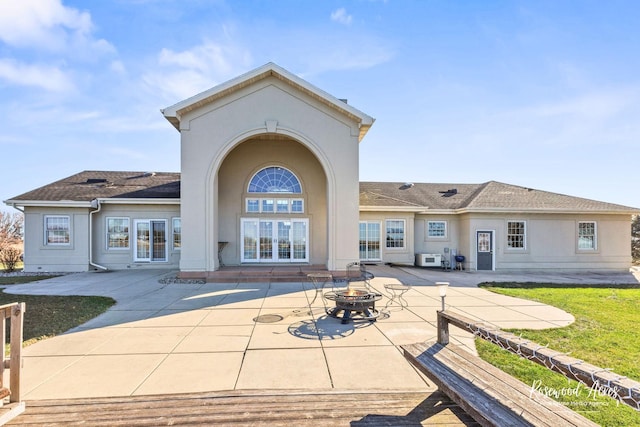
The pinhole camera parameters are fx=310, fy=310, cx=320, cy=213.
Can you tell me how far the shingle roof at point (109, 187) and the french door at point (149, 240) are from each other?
1357 mm

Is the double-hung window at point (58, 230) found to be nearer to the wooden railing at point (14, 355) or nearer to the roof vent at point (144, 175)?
the roof vent at point (144, 175)

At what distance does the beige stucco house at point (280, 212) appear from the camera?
12.4 m

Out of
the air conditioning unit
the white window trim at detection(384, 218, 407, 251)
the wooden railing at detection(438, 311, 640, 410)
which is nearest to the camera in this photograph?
the wooden railing at detection(438, 311, 640, 410)

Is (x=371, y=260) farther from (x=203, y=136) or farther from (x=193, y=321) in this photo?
(x=193, y=321)

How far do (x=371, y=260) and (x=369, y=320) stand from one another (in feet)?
34.2

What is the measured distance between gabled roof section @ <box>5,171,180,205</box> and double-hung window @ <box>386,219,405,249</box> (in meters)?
Answer: 11.3

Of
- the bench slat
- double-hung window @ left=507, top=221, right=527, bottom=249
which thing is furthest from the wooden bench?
double-hung window @ left=507, top=221, right=527, bottom=249

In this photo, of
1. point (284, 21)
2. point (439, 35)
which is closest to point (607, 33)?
point (439, 35)

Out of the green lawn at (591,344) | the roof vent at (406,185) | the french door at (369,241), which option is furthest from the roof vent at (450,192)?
the green lawn at (591,344)

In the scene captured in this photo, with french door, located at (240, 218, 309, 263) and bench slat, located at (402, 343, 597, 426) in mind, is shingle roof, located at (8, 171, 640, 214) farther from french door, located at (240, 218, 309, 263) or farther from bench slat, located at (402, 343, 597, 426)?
bench slat, located at (402, 343, 597, 426)

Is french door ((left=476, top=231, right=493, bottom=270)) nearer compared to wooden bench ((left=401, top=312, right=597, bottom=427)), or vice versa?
wooden bench ((left=401, top=312, right=597, bottom=427))

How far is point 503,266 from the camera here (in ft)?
53.4

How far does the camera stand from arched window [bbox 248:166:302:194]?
14.8 metres

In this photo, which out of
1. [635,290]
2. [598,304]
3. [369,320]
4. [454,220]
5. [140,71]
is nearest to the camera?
[369,320]
